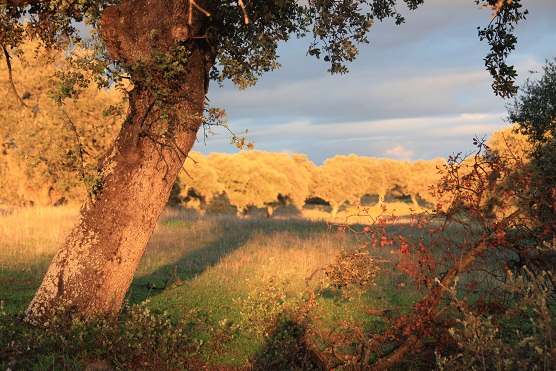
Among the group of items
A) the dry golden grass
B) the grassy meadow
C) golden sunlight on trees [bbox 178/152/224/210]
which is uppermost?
golden sunlight on trees [bbox 178/152/224/210]

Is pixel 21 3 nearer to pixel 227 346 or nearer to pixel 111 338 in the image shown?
pixel 111 338

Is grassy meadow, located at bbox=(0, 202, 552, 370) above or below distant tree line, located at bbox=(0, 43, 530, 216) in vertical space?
below

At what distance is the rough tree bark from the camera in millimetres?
8469

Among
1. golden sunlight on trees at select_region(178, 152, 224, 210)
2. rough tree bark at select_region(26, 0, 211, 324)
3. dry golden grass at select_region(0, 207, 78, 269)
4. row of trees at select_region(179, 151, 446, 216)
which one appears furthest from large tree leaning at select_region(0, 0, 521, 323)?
golden sunlight on trees at select_region(178, 152, 224, 210)

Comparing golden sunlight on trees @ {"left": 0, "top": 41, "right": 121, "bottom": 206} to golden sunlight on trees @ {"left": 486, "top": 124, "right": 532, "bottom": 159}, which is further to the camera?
golden sunlight on trees @ {"left": 486, "top": 124, "right": 532, "bottom": 159}

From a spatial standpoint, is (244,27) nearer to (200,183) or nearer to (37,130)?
(37,130)

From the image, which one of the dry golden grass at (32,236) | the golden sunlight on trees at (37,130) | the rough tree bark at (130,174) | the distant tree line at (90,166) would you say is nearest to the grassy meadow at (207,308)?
the dry golden grass at (32,236)

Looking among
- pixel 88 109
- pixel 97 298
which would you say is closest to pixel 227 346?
pixel 97 298

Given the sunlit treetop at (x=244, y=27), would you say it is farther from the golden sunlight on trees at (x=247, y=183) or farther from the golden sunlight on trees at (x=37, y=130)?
the golden sunlight on trees at (x=247, y=183)

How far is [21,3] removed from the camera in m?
9.58

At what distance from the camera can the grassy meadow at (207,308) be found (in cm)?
745

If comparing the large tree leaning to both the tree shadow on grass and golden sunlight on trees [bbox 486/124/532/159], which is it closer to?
the tree shadow on grass

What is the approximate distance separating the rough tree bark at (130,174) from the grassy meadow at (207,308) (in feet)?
2.10

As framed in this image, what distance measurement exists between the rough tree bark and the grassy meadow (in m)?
0.64
